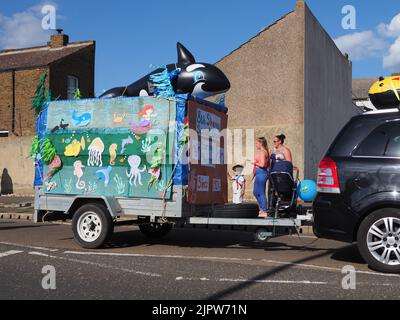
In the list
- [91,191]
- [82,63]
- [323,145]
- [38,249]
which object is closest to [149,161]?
[91,191]

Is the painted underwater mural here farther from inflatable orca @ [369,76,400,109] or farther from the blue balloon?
inflatable orca @ [369,76,400,109]

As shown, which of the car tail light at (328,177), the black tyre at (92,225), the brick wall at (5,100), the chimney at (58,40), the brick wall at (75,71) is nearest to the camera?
the car tail light at (328,177)

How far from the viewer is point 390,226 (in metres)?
6.08

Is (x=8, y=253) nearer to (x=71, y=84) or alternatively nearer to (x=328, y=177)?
(x=328, y=177)

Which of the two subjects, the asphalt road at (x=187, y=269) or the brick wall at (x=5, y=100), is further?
the brick wall at (x=5, y=100)

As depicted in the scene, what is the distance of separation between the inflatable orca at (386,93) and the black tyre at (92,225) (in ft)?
15.0

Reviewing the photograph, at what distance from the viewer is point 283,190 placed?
7801 millimetres

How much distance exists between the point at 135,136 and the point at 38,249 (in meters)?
2.51

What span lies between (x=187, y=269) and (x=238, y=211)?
1.51m

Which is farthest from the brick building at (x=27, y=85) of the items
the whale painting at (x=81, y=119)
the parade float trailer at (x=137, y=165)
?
the whale painting at (x=81, y=119)

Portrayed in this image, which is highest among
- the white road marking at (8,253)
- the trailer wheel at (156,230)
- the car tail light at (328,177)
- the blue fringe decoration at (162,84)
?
the blue fringe decoration at (162,84)

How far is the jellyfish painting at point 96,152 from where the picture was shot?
8156 millimetres

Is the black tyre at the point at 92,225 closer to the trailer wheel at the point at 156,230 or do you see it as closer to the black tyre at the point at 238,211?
the trailer wheel at the point at 156,230
